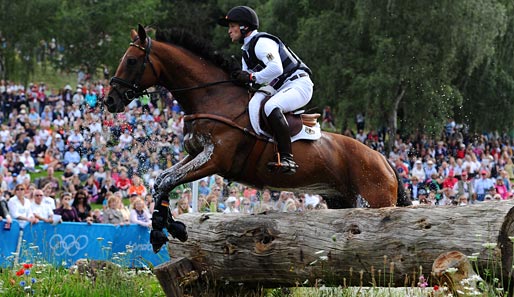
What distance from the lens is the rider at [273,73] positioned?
8.52 meters

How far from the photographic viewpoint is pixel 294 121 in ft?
28.9

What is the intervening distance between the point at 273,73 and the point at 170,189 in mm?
1548

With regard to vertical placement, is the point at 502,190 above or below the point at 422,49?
below

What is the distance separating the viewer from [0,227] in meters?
12.2

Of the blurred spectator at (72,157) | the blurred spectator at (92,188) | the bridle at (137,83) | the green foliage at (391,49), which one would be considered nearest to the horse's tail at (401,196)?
the bridle at (137,83)

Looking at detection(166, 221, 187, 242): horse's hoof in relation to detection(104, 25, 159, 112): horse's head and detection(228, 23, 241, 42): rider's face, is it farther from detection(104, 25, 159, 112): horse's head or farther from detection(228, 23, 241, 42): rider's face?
detection(228, 23, 241, 42): rider's face

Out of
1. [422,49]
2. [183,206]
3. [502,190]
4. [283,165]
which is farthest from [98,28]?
[283,165]

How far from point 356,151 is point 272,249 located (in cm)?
203

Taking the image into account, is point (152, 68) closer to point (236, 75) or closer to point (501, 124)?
point (236, 75)

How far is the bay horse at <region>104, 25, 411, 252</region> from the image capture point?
27.4 ft

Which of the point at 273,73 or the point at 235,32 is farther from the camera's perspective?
the point at 235,32

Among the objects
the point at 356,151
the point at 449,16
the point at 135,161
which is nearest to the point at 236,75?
the point at 356,151

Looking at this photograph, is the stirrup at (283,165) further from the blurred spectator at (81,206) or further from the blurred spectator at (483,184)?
the blurred spectator at (483,184)

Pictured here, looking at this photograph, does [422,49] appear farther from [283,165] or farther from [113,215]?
[283,165]
